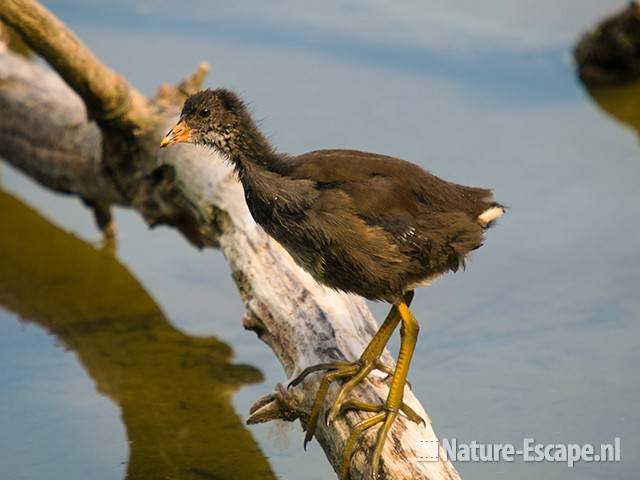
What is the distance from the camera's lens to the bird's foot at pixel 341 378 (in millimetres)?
3861

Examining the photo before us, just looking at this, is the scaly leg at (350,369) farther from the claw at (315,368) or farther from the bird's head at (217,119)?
the bird's head at (217,119)

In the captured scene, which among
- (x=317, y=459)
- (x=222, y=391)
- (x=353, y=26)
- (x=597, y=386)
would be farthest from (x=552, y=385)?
(x=353, y=26)

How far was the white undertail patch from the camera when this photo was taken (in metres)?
3.92

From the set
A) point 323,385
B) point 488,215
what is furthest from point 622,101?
point 323,385

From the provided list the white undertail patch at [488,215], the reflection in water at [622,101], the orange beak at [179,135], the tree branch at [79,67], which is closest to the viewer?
the white undertail patch at [488,215]

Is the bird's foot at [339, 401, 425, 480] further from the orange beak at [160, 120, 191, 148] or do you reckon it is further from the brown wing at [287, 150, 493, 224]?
the orange beak at [160, 120, 191, 148]

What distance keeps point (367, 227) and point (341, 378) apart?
54 cm

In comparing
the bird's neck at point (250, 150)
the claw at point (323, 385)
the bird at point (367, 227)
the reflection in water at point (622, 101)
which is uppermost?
the reflection in water at point (622, 101)

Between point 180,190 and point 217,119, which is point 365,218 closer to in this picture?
point 217,119

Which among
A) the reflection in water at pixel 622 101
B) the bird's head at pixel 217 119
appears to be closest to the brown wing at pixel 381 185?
the bird's head at pixel 217 119

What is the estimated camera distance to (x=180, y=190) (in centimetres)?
547

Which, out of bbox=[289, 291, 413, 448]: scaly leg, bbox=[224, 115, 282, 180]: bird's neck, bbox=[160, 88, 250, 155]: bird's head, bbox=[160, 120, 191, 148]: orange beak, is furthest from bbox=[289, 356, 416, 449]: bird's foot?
bbox=[160, 120, 191, 148]: orange beak

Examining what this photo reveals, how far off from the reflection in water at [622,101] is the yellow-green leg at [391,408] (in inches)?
137

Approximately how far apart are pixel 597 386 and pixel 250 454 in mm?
1374
